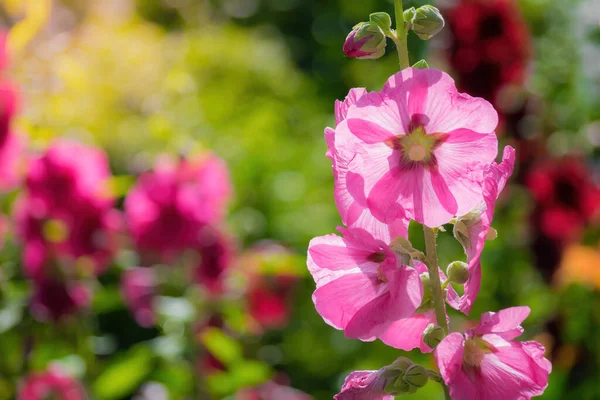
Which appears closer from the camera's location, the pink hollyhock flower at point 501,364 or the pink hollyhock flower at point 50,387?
the pink hollyhock flower at point 501,364

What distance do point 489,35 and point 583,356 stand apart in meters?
0.67

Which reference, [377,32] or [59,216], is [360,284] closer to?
[377,32]

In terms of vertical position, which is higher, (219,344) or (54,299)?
(54,299)

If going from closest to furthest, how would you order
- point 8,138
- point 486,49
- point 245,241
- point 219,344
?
1. point 8,138
2. point 219,344
3. point 486,49
4. point 245,241

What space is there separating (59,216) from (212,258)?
0.82 ft

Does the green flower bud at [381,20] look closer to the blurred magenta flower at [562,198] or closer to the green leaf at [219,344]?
the green leaf at [219,344]

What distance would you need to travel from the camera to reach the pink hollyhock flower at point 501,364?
41 cm

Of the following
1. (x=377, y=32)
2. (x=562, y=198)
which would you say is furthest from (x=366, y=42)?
(x=562, y=198)

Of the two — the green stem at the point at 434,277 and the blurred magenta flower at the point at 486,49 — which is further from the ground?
the green stem at the point at 434,277

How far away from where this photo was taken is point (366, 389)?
1.40 ft

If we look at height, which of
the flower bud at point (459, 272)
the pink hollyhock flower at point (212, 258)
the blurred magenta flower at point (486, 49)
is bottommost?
the pink hollyhock flower at point (212, 258)

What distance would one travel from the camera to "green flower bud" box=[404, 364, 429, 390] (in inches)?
16.9

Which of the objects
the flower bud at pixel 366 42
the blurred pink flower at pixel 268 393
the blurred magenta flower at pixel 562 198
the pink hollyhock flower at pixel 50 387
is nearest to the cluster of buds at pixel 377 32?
the flower bud at pixel 366 42

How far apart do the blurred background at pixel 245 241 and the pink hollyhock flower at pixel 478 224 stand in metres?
0.81
